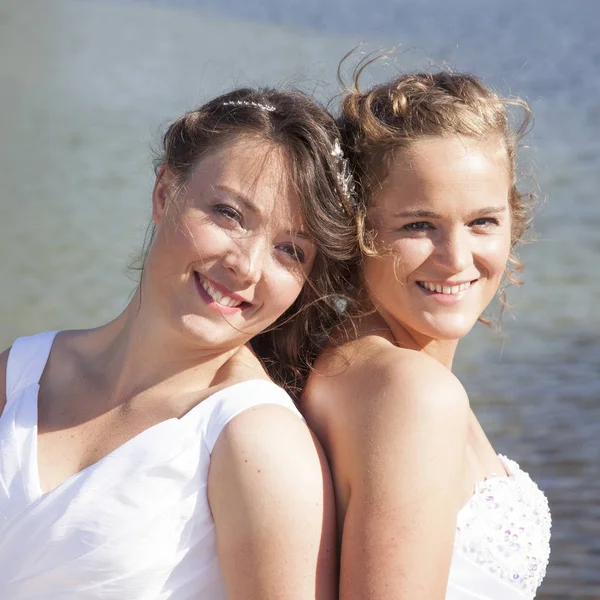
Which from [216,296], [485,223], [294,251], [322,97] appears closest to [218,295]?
[216,296]

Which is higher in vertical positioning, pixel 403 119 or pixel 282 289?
pixel 403 119

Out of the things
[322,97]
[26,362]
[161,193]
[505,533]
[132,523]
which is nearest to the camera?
[132,523]

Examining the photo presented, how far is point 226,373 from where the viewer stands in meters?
2.97

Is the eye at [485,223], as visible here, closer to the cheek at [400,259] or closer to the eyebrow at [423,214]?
the eyebrow at [423,214]

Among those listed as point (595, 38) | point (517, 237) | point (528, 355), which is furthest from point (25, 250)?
point (595, 38)

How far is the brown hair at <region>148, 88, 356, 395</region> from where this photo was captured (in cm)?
291

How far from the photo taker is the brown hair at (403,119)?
9.86 ft

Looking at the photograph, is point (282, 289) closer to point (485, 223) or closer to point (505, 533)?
point (485, 223)

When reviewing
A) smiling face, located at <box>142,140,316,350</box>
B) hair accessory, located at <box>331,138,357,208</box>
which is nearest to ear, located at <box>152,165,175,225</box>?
smiling face, located at <box>142,140,316,350</box>

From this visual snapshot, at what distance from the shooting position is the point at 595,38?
18469 millimetres

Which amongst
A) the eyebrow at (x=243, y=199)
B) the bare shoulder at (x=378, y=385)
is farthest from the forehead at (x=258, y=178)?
the bare shoulder at (x=378, y=385)

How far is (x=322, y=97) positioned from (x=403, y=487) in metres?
5.61

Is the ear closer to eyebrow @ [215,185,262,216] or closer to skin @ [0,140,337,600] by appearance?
skin @ [0,140,337,600]

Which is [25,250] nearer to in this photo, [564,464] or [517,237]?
[564,464]
